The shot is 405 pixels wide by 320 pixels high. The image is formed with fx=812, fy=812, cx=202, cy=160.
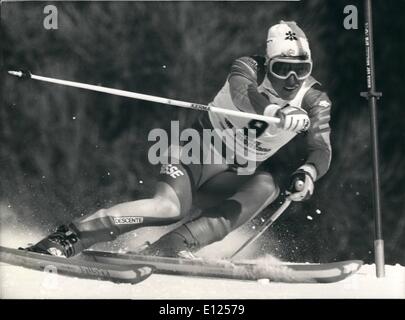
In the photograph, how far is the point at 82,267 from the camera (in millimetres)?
6281

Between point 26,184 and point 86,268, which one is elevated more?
point 26,184

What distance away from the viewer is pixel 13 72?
641 centimetres

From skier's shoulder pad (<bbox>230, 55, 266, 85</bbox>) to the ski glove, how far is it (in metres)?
0.33

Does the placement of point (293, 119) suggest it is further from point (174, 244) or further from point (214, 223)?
point (174, 244)

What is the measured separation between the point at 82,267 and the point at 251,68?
2.03 m

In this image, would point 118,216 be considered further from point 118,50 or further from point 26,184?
point 118,50

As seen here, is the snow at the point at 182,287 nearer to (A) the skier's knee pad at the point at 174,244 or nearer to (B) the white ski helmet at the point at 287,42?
(A) the skier's knee pad at the point at 174,244

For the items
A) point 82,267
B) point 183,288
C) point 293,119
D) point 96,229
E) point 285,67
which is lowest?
point 183,288

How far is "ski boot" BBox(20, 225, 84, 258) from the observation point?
6.33 m

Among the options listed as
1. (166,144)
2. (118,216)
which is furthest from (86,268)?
(166,144)

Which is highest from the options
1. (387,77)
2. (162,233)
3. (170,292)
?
(387,77)

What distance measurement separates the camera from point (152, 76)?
6.42 m

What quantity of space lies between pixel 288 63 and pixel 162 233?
5.44 ft

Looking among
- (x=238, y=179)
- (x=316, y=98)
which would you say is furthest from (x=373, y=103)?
(x=238, y=179)
